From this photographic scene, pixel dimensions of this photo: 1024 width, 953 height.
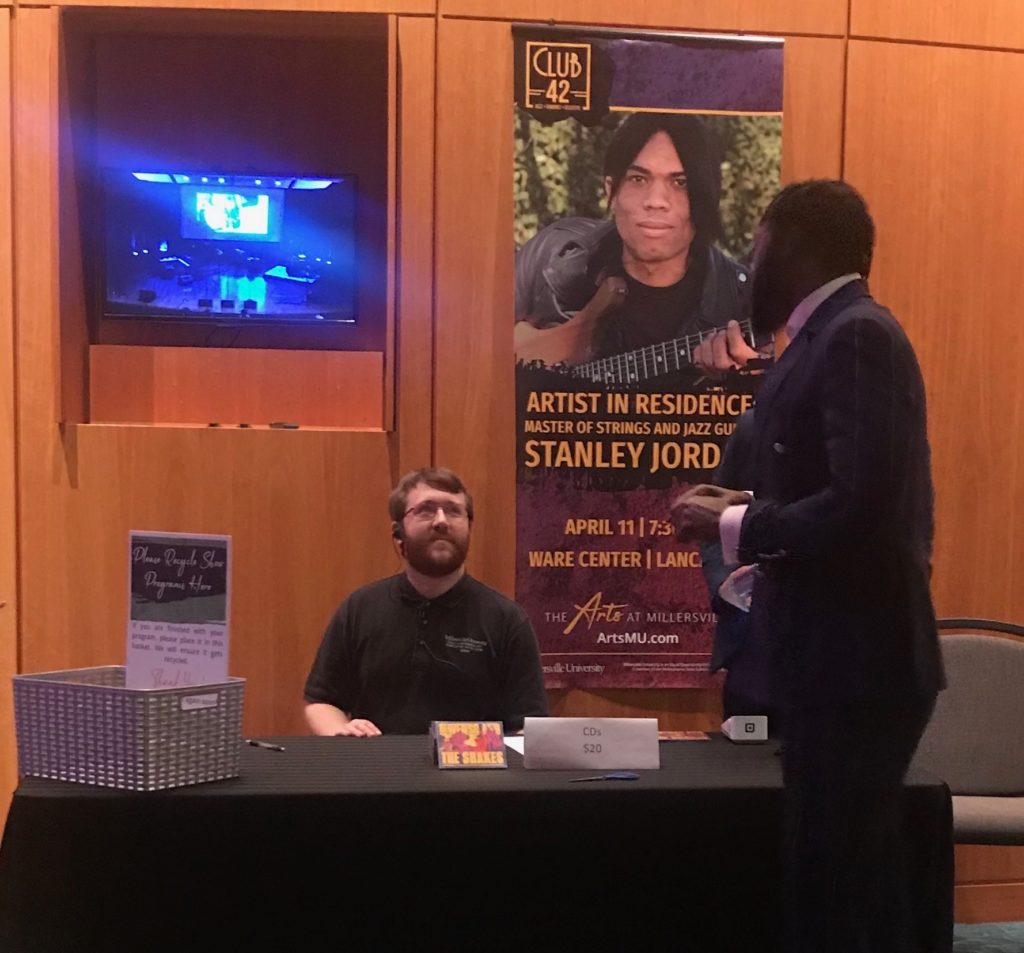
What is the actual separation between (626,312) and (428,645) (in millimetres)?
1122

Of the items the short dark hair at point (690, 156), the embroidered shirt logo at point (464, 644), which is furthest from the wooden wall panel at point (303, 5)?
the embroidered shirt logo at point (464, 644)

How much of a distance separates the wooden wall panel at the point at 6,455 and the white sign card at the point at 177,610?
1.54 metres

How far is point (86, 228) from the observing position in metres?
3.18

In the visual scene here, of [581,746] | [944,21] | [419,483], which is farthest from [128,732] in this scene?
[944,21]

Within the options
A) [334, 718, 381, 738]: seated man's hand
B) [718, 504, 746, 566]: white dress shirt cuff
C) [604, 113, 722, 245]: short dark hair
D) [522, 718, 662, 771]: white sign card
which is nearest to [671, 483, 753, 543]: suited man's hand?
[718, 504, 746, 566]: white dress shirt cuff

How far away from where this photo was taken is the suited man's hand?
161cm

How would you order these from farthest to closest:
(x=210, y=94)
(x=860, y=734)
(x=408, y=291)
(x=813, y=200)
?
(x=210, y=94)
(x=408, y=291)
(x=813, y=200)
(x=860, y=734)

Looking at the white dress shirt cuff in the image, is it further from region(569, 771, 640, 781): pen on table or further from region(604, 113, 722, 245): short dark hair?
region(604, 113, 722, 245): short dark hair

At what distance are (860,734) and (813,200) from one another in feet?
2.33

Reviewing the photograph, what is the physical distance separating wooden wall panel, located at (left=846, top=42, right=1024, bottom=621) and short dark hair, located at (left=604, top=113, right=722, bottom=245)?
0.38m

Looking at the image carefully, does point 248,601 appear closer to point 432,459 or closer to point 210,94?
point 432,459

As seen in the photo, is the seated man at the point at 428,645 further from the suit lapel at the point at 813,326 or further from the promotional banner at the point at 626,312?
the suit lapel at the point at 813,326

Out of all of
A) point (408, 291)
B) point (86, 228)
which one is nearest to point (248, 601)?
point (408, 291)

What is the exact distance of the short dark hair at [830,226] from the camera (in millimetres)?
1562
